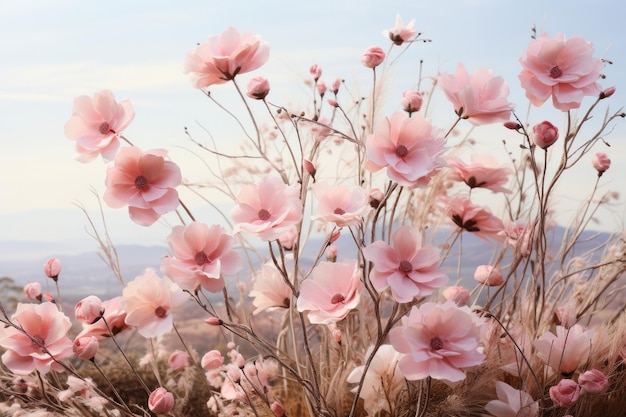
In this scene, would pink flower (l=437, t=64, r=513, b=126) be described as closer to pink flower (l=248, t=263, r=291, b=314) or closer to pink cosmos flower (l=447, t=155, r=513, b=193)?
pink cosmos flower (l=447, t=155, r=513, b=193)

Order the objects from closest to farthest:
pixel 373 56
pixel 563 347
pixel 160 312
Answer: pixel 160 312 < pixel 563 347 < pixel 373 56

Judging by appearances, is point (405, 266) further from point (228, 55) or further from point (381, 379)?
point (228, 55)

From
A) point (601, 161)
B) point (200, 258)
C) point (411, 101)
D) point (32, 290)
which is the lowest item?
point (32, 290)

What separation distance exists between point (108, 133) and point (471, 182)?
1.81 feet

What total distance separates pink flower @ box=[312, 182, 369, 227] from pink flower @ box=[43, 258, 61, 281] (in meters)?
0.58

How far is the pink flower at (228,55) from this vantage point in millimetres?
1061

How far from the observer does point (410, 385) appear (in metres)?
1.15

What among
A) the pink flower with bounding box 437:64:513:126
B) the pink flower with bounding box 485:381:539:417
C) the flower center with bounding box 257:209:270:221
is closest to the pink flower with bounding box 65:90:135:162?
the flower center with bounding box 257:209:270:221

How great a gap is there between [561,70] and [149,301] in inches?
27.3

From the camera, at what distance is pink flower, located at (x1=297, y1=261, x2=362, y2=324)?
909 millimetres

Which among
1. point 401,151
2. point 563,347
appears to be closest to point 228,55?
point 401,151

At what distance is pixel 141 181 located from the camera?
0.96 metres

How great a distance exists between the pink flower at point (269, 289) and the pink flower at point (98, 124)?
0.31 m

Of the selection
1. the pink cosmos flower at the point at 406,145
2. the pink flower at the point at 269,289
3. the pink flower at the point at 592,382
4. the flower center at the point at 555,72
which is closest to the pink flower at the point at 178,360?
the pink flower at the point at 269,289
